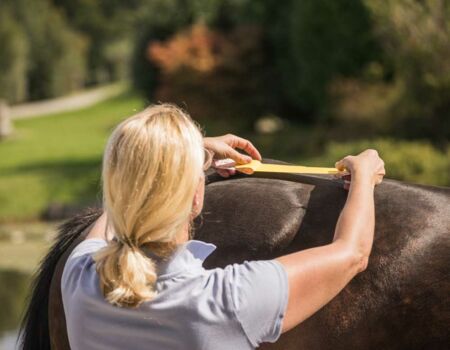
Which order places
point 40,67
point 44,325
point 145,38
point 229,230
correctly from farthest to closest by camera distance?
point 40,67, point 145,38, point 44,325, point 229,230

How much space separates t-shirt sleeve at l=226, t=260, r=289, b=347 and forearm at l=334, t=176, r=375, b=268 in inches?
7.2

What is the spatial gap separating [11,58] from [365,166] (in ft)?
93.8

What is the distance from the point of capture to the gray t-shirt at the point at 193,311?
1819mm

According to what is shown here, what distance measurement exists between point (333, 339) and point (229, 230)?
398mm

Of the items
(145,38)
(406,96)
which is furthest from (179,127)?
(145,38)

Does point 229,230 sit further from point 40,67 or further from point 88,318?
point 40,67

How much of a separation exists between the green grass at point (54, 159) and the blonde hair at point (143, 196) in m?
4.05

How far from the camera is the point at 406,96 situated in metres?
13.1

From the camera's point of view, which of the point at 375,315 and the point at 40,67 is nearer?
the point at 375,315

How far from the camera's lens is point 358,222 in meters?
1.97

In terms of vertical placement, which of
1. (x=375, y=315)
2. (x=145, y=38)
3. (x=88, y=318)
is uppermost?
(x=88, y=318)

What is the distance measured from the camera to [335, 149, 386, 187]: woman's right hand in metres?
2.11

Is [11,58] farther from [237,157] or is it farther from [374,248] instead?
[374,248]

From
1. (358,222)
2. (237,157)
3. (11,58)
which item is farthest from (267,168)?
(11,58)
